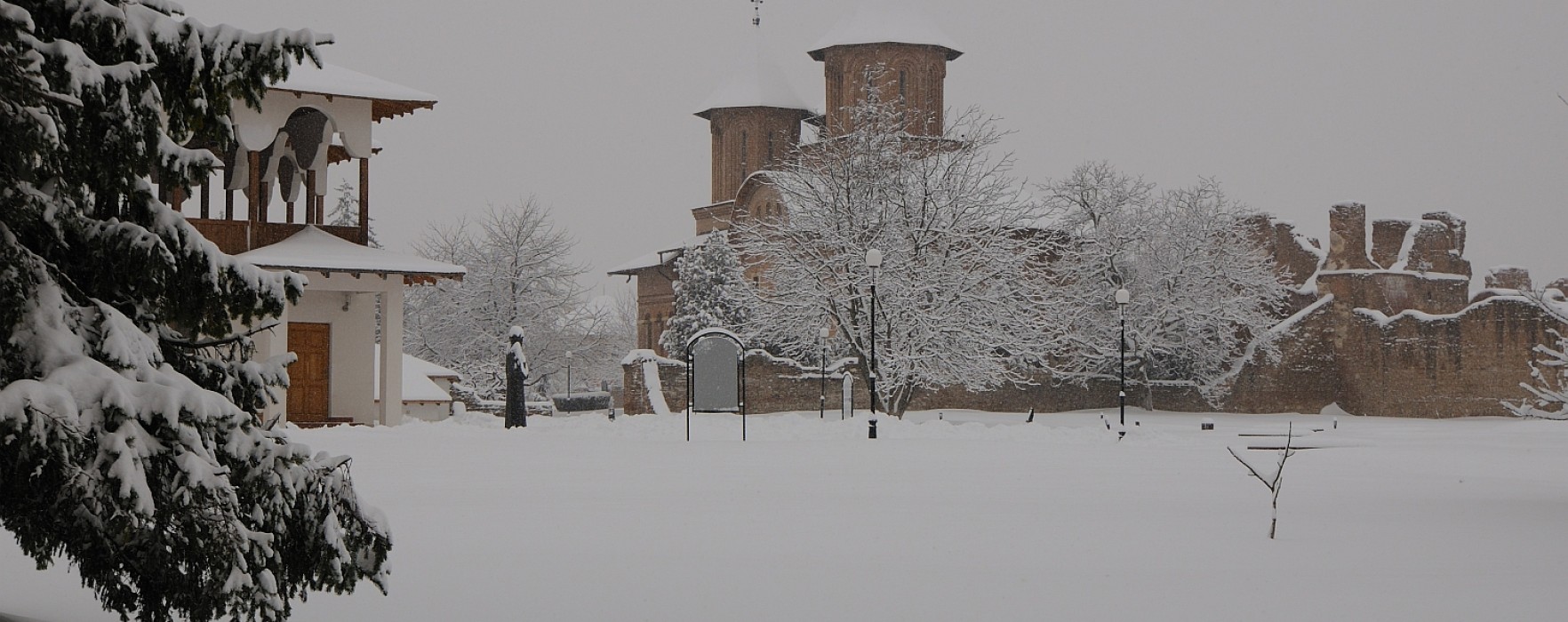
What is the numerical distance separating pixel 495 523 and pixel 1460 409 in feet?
135

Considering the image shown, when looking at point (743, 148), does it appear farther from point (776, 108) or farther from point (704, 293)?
point (704, 293)

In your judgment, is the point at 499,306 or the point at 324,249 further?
the point at 499,306

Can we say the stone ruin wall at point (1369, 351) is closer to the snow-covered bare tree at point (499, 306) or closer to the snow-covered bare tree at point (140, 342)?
the snow-covered bare tree at point (499, 306)

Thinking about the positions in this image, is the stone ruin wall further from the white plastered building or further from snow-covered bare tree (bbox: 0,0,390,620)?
snow-covered bare tree (bbox: 0,0,390,620)

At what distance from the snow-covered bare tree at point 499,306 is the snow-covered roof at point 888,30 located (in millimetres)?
13620

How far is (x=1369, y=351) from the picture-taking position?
4744 cm

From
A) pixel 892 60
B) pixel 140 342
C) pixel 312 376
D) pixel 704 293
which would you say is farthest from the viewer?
pixel 892 60

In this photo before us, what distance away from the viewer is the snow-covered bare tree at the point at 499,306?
174ft

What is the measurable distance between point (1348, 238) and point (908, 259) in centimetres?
2300

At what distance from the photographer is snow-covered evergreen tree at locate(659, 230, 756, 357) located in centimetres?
4894

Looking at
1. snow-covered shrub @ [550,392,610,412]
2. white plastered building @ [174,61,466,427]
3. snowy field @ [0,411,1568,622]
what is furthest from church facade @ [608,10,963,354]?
snowy field @ [0,411,1568,622]


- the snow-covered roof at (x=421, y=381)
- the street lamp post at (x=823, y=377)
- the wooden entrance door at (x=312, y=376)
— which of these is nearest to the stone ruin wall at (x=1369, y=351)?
the street lamp post at (x=823, y=377)

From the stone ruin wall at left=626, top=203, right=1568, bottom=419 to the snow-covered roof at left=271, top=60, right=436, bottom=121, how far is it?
19.8 metres

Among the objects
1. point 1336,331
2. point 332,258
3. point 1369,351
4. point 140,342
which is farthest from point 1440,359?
point 140,342
